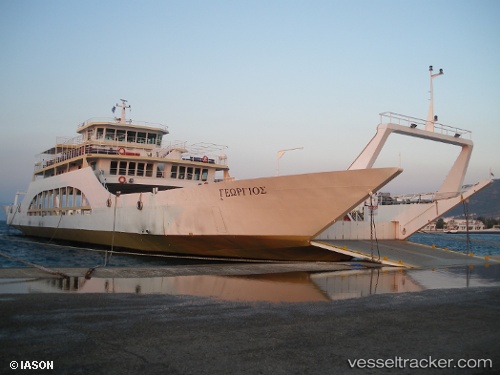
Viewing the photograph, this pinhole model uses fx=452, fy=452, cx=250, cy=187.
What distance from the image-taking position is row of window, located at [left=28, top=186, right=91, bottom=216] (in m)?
27.6

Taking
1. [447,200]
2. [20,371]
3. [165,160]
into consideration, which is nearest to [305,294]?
[20,371]

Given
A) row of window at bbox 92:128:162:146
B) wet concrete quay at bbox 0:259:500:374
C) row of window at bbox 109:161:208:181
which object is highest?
row of window at bbox 92:128:162:146

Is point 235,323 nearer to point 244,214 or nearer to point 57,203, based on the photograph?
point 244,214

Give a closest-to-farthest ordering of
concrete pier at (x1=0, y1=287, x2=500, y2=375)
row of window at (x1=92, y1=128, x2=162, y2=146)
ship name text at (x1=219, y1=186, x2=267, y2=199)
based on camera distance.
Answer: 1. concrete pier at (x1=0, y1=287, x2=500, y2=375)
2. ship name text at (x1=219, y1=186, x2=267, y2=199)
3. row of window at (x1=92, y1=128, x2=162, y2=146)

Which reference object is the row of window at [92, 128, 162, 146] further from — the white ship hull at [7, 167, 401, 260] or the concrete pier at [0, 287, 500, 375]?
the concrete pier at [0, 287, 500, 375]

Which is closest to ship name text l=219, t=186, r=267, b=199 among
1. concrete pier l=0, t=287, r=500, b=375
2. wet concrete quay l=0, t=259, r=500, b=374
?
wet concrete quay l=0, t=259, r=500, b=374

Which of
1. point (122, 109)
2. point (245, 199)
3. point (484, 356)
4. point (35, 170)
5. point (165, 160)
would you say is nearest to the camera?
point (484, 356)

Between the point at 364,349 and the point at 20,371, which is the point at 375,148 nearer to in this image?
the point at 364,349

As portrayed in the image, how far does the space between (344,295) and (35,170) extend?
36.1 meters

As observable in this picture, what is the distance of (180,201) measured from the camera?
19484 millimetres

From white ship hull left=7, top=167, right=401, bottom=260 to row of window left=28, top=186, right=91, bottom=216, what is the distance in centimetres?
393

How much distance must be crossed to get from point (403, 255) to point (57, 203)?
78.6 feet

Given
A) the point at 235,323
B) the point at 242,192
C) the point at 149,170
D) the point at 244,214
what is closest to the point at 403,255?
the point at 244,214

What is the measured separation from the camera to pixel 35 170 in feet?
126
